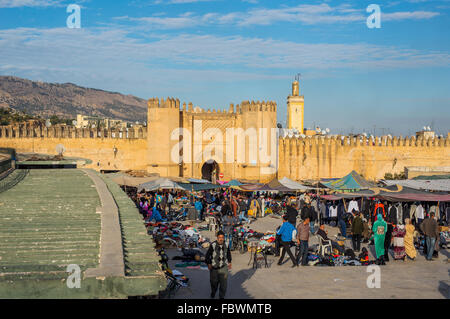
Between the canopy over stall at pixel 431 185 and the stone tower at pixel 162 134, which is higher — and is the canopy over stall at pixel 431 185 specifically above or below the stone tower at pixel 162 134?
below

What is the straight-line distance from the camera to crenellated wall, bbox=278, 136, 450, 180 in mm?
33281

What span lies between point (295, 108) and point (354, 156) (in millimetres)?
23036

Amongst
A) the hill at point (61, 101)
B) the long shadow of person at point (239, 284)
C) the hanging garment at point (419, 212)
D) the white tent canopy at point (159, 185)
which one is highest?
the hill at point (61, 101)

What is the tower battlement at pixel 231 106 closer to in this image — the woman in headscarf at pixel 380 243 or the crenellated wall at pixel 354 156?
the crenellated wall at pixel 354 156

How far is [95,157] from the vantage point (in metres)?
31.2

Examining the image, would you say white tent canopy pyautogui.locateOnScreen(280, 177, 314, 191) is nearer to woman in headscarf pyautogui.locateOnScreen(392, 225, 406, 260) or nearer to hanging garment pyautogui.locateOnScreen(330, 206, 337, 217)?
hanging garment pyautogui.locateOnScreen(330, 206, 337, 217)

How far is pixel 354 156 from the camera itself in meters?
33.8

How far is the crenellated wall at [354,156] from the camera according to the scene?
3328 centimetres

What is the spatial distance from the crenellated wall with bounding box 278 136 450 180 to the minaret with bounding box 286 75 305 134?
2217 cm

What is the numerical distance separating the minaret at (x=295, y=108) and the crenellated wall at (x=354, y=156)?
22.2 metres

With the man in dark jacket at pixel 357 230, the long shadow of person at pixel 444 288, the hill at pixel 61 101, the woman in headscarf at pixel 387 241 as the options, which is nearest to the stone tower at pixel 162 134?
the man in dark jacket at pixel 357 230

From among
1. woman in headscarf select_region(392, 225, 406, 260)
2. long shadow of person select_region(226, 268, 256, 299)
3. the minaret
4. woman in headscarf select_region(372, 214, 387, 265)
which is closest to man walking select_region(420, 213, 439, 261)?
woman in headscarf select_region(392, 225, 406, 260)

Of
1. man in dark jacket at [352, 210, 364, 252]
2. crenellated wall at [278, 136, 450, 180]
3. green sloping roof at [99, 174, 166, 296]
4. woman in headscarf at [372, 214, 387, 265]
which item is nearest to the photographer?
green sloping roof at [99, 174, 166, 296]

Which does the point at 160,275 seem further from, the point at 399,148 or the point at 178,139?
the point at 399,148
